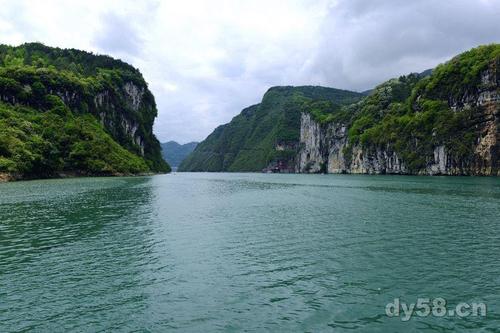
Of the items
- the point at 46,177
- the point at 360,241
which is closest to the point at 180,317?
the point at 360,241

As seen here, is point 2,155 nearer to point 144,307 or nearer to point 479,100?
point 144,307

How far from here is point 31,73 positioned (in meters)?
156

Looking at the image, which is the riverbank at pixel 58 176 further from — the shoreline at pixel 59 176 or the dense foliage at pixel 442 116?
the dense foliage at pixel 442 116

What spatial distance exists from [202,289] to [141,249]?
31.7 feet

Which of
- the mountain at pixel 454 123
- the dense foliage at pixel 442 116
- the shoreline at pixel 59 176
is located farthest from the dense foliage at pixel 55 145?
the dense foliage at pixel 442 116

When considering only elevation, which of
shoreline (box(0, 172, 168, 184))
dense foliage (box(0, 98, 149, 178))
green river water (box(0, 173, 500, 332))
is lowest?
green river water (box(0, 173, 500, 332))

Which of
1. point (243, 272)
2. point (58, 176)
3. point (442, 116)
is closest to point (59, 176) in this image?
point (58, 176)

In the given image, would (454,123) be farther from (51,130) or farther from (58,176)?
(51,130)

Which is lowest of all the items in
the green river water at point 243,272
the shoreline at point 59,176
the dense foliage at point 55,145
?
the green river water at point 243,272

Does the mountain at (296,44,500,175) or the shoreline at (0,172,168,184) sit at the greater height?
the mountain at (296,44,500,175)

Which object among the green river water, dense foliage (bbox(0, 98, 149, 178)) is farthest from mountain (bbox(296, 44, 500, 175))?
dense foliage (bbox(0, 98, 149, 178))

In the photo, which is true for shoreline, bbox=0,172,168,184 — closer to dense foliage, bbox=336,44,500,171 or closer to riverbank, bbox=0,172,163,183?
riverbank, bbox=0,172,163,183

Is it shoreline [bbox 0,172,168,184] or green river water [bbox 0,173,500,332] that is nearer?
green river water [bbox 0,173,500,332]

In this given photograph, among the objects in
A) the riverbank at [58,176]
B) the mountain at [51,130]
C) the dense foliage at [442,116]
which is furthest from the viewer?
the dense foliage at [442,116]
